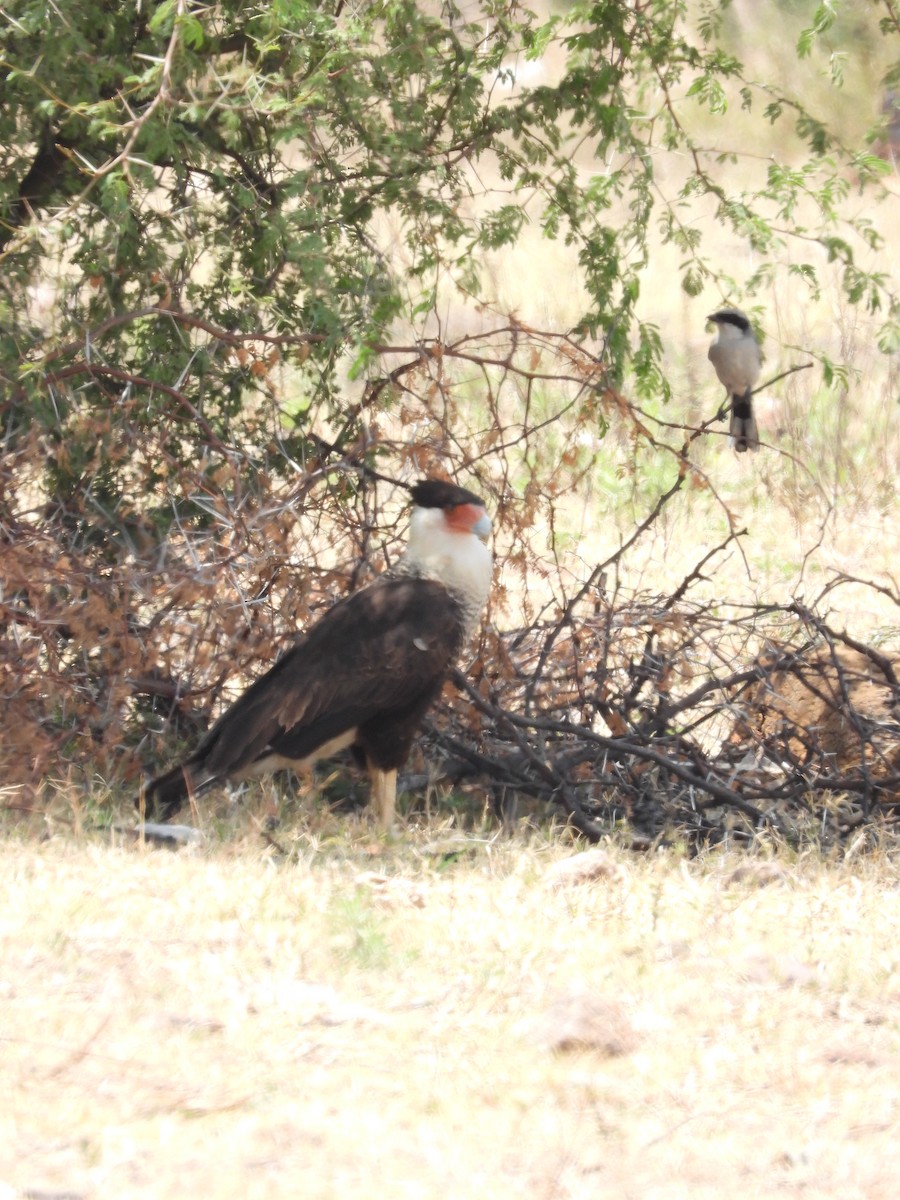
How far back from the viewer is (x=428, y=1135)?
2.72 meters

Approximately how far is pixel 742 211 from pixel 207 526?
2.18 meters

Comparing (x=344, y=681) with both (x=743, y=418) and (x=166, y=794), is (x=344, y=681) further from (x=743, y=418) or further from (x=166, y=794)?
(x=743, y=418)

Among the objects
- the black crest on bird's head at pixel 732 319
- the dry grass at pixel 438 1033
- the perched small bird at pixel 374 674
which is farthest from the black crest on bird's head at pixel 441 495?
the black crest on bird's head at pixel 732 319

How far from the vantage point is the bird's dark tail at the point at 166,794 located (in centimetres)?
485

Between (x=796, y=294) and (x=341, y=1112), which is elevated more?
(x=796, y=294)

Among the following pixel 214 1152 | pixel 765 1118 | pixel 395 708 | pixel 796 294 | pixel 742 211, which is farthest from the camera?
pixel 796 294

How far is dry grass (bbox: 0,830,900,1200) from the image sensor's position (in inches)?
104

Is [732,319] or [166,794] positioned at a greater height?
[732,319]

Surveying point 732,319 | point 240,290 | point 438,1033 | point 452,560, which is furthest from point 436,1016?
point 732,319

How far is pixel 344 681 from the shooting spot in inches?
191

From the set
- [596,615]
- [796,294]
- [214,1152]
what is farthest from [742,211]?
[796,294]

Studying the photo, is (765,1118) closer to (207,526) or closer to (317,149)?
(207,526)

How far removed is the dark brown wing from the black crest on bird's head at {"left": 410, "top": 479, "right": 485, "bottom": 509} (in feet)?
0.87

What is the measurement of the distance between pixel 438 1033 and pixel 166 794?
1928mm
